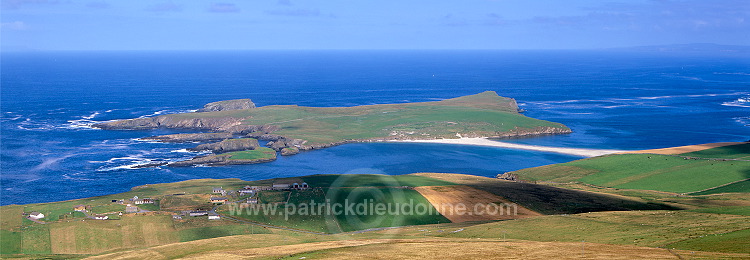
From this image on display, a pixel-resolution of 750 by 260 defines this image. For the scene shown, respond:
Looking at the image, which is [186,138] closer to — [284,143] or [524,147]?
[284,143]

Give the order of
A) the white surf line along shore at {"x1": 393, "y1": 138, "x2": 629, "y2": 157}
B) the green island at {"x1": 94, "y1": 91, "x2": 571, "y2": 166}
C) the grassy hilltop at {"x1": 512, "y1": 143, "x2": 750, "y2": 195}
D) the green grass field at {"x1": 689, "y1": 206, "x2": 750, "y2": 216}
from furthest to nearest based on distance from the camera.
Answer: the green island at {"x1": 94, "y1": 91, "x2": 571, "y2": 166}, the white surf line along shore at {"x1": 393, "y1": 138, "x2": 629, "y2": 157}, the grassy hilltop at {"x1": 512, "y1": 143, "x2": 750, "y2": 195}, the green grass field at {"x1": 689, "y1": 206, "x2": 750, "y2": 216}

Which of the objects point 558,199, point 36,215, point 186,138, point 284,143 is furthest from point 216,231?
point 186,138

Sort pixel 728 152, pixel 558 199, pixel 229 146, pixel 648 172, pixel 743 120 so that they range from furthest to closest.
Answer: pixel 743 120 < pixel 229 146 < pixel 728 152 < pixel 648 172 < pixel 558 199

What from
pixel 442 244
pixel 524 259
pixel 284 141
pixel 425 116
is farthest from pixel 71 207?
pixel 425 116

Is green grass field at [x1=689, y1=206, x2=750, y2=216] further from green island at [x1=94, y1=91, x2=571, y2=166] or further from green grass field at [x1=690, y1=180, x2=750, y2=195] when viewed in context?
green island at [x1=94, y1=91, x2=571, y2=166]

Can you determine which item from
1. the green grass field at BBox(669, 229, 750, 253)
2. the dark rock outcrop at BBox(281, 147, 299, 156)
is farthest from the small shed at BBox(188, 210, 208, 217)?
the dark rock outcrop at BBox(281, 147, 299, 156)

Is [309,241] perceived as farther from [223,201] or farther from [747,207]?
[747,207]

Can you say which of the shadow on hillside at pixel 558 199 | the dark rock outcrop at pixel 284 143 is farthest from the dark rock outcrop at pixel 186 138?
the shadow on hillside at pixel 558 199
